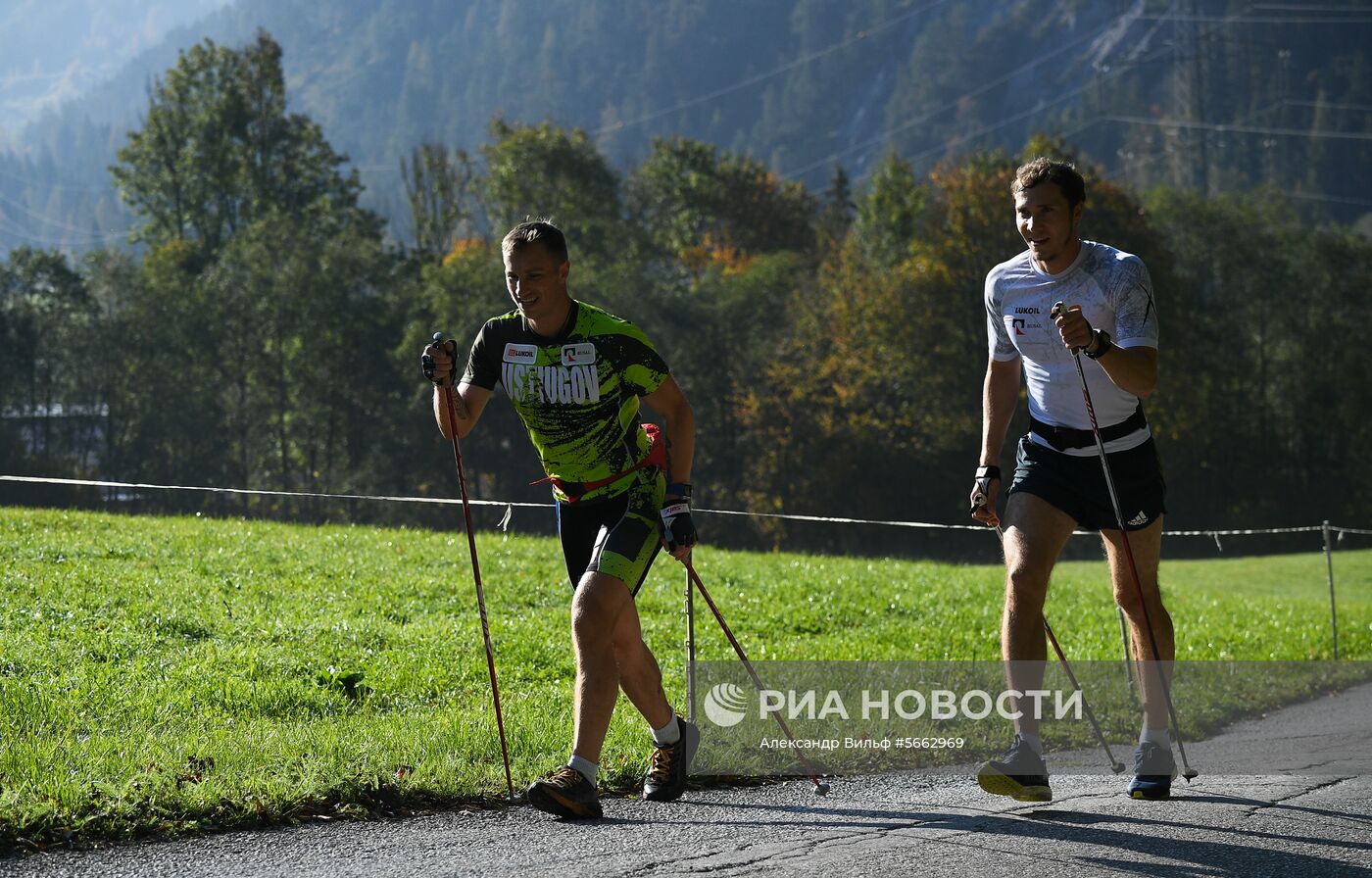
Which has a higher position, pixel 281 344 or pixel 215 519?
pixel 281 344

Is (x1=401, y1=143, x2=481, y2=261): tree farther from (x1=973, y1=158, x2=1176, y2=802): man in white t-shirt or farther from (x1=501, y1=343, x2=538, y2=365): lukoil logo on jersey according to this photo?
(x1=973, y1=158, x2=1176, y2=802): man in white t-shirt

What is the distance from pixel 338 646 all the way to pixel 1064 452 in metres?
5.66

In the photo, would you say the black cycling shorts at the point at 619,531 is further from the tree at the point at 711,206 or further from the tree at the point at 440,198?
the tree at the point at 440,198

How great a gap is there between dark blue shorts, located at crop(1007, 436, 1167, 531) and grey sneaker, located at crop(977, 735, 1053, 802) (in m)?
1.05

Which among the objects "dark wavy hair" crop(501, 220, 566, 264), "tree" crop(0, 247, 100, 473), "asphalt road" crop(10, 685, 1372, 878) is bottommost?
"asphalt road" crop(10, 685, 1372, 878)

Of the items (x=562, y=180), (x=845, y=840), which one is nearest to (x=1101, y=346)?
(x=845, y=840)

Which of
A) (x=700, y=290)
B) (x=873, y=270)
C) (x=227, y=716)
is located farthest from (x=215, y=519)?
(x=700, y=290)

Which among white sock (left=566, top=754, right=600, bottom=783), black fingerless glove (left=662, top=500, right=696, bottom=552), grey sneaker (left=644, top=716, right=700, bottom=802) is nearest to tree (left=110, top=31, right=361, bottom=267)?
grey sneaker (left=644, top=716, right=700, bottom=802)

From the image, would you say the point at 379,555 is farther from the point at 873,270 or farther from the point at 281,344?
the point at 281,344

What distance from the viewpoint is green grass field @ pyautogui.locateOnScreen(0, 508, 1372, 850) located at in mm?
6172

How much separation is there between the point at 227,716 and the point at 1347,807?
5.53m

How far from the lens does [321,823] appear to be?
5.82 m

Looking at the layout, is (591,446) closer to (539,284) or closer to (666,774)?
(539,284)

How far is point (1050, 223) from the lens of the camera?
6039 millimetres
